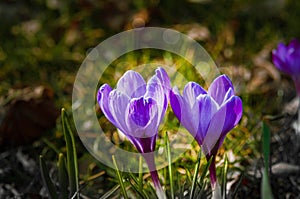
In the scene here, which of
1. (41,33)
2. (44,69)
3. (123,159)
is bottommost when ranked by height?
(123,159)

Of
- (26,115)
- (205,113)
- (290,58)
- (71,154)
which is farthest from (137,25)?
(205,113)

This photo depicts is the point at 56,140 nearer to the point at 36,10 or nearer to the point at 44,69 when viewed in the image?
the point at 44,69

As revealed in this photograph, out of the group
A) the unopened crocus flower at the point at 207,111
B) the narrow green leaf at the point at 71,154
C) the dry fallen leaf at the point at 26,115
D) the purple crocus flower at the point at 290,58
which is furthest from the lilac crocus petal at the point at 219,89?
the dry fallen leaf at the point at 26,115

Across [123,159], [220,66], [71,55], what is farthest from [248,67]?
[123,159]

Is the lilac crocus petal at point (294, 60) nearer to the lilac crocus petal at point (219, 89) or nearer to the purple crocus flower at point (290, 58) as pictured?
the purple crocus flower at point (290, 58)

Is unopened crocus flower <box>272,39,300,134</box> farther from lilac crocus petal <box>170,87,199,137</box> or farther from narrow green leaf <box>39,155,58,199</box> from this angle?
narrow green leaf <box>39,155,58,199</box>
